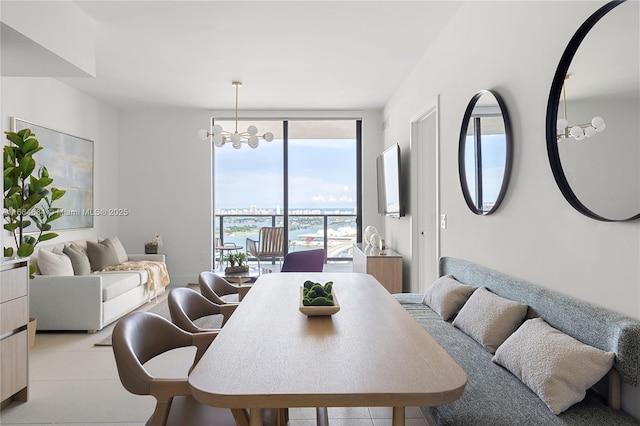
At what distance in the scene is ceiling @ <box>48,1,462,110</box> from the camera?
321 cm

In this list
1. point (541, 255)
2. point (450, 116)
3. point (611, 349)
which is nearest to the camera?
point (611, 349)

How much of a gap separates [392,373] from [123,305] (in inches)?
165

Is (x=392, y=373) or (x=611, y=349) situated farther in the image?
(x=611, y=349)

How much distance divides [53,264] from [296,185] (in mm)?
3813

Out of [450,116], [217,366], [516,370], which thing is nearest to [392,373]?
[217,366]

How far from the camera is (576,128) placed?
1.75m

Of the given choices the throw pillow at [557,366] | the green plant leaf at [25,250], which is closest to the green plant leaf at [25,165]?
the green plant leaf at [25,250]

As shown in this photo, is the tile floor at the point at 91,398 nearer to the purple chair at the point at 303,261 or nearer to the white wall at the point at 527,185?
the white wall at the point at 527,185

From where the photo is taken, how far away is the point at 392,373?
117cm

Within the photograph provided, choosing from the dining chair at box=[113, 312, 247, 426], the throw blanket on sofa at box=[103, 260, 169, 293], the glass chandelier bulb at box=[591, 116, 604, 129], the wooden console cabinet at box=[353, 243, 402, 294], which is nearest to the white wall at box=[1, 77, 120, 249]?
the throw blanket on sofa at box=[103, 260, 169, 293]

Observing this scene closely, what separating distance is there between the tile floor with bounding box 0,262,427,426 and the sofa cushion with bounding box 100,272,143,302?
27.2 inches

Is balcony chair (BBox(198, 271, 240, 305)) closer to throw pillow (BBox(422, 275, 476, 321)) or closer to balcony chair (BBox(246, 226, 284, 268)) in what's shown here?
throw pillow (BBox(422, 275, 476, 321))

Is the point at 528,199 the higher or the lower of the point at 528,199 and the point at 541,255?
the higher

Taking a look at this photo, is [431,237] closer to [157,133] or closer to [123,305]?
[123,305]
